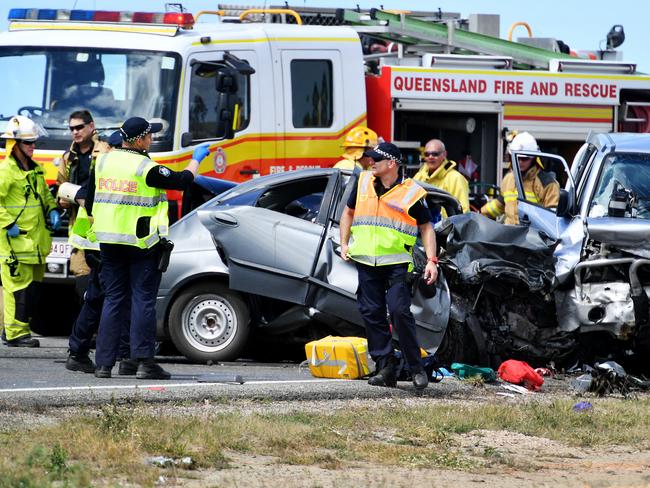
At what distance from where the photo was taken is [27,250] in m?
11.8

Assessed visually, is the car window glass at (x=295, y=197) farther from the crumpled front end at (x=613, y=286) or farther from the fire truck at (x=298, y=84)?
the crumpled front end at (x=613, y=286)

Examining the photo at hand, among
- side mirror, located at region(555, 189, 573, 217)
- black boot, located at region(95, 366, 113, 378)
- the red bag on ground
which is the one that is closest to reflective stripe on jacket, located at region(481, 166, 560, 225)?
side mirror, located at region(555, 189, 573, 217)

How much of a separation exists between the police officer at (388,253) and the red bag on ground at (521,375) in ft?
3.13

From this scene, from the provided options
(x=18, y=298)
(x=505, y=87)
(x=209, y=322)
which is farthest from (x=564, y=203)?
(x=505, y=87)

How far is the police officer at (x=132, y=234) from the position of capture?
30.8 feet

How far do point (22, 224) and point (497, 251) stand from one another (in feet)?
13.4

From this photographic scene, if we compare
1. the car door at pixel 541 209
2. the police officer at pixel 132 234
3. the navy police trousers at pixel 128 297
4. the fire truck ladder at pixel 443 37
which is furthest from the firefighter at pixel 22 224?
the fire truck ladder at pixel 443 37

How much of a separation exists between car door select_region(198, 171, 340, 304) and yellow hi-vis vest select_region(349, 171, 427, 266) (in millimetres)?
1133

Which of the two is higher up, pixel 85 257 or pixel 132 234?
pixel 132 234

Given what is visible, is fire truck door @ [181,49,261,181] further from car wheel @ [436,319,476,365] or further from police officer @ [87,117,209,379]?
car wheel @ [436,319,476,365]

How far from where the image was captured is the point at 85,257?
10.2 meters

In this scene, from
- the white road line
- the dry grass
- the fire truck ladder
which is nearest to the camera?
the dry grass

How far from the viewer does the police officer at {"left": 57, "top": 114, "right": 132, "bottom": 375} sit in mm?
9914

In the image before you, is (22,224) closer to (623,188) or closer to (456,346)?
(456,346)
